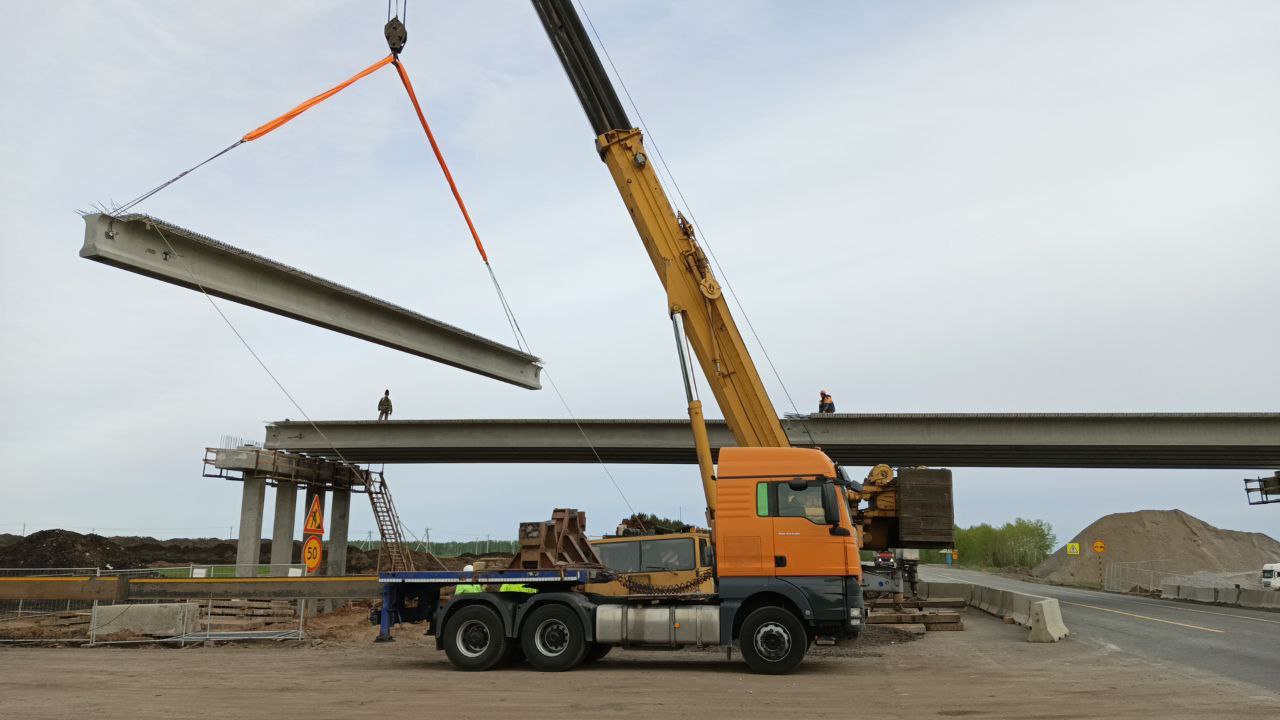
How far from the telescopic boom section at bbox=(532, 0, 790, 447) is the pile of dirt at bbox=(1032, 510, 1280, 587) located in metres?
64.2

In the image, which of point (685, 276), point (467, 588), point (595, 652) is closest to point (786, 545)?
point (595, 652)

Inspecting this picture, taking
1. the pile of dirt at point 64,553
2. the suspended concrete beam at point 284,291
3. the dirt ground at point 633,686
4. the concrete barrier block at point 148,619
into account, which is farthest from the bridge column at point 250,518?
the dirt ground at point 633,686

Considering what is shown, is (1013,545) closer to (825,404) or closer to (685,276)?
(825,404)

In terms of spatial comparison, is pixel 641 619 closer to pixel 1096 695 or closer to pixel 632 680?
pixel 632 680

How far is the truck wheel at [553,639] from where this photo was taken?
15031 mm

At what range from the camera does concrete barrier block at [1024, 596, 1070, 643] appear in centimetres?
1934

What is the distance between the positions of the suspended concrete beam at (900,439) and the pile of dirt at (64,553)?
64.0 feet

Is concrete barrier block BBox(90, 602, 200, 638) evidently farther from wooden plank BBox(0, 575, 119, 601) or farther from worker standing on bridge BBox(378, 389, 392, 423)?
worker standing on bridge BBox(378, 389, 392, 423)

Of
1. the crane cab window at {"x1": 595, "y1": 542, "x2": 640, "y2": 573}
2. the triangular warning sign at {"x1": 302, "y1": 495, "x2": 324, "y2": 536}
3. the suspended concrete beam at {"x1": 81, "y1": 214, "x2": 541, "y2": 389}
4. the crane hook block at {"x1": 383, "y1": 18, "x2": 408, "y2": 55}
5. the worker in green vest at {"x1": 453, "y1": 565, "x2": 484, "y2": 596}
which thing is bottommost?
the worker in green vest at {"x1": 453, "y1": 565, "x2": 484, "y2": 596}

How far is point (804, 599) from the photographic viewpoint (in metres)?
14.2

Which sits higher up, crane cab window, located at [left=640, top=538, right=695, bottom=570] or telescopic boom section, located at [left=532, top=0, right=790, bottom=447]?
telescopic boom section, located at [left=532, top=0, right=790, bottom=447]

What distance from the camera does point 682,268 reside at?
19047 millimetres

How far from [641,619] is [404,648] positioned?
6.79 metres

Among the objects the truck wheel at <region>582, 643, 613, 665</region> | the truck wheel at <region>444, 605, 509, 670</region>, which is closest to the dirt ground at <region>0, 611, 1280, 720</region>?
the truck wheel at <region>582, 643, 613, 665</region>
